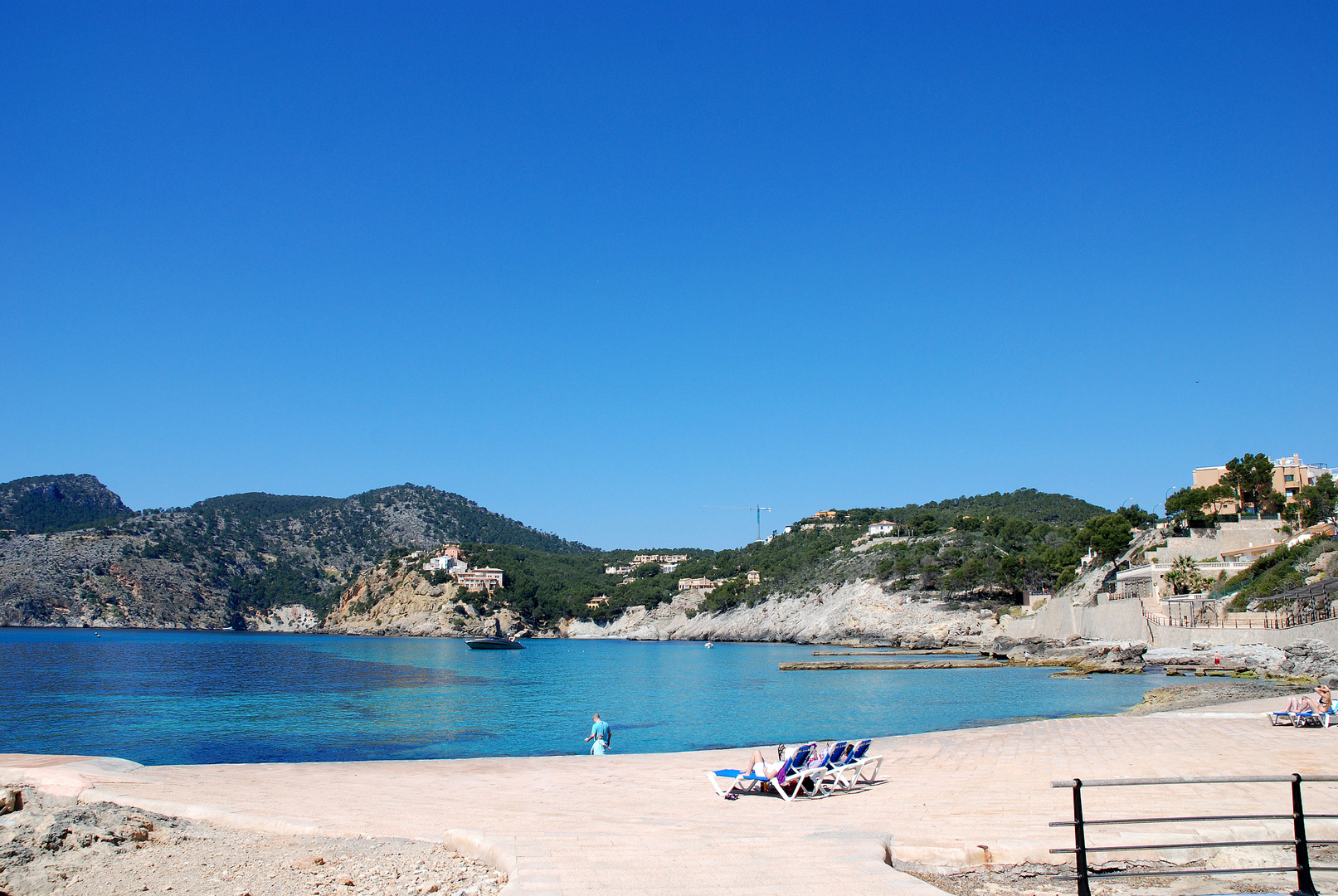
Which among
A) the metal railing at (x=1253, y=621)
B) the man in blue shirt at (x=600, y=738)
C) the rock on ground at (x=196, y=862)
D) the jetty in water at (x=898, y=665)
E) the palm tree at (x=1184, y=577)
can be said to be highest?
the palm tree at (x=1184, y=577)

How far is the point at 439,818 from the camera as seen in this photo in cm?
1009

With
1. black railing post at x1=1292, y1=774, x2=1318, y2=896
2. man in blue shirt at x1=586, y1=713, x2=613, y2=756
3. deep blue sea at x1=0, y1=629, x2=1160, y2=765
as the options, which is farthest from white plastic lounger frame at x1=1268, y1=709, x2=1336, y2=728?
man in blue shirt at x1=586, y1=713, x2=613, y2=756

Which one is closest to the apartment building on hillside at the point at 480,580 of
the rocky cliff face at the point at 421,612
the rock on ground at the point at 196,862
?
the rocky cliff face at the point at 421,612

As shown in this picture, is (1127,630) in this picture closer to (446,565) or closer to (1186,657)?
(1186,657)

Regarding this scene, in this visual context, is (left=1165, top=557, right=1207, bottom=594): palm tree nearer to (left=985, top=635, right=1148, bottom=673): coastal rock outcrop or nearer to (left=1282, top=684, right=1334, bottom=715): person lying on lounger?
(left=985, top=635, right=1148, bottom=673): coastal rock outcrop

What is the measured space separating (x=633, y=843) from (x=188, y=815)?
568 centimetres

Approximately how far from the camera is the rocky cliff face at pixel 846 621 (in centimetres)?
9199

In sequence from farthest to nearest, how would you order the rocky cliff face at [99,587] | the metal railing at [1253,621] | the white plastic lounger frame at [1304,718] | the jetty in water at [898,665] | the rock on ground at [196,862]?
the rocky cliff face at [99,587] < the jetty in water at [898,665] < the metal railing at [1253,621] < the white plastic lounger frame at [1304,718] < the rock on ground at [196,862]

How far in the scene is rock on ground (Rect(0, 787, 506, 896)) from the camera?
23.1 feet

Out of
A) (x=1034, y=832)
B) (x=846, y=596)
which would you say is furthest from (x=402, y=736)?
(x=846, y=596)

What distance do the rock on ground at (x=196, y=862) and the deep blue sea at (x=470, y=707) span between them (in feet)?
42.5

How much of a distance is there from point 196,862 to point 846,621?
10215 centimetres

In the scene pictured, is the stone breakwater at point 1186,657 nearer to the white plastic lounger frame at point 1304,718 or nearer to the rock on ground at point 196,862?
the white plastic lounger frame at point 1304,718

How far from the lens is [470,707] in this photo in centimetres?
3419
